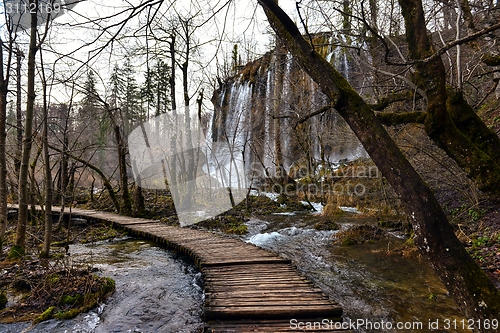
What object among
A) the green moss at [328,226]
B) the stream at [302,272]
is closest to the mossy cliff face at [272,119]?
the green moss at [328,226]

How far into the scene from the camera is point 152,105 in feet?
81.3

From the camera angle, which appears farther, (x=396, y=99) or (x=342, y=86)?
(x=396, y=99)

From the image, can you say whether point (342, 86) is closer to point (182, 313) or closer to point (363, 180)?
point (182, 313)

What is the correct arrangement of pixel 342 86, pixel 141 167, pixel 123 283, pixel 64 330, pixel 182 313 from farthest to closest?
pixel 141 167
pixel 123 283
pixel 182 313
pixel 64 330
pixel 342 86

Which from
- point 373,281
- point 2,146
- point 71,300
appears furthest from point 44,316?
point 373,281

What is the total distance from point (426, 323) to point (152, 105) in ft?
79.7

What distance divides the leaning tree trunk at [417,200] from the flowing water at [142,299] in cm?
297

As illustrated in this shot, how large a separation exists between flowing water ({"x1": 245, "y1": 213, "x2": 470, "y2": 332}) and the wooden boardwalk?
817 mm

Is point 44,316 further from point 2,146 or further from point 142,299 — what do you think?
point 2,146

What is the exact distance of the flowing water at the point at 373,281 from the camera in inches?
165

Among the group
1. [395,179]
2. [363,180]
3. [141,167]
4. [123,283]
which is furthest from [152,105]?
[395,179]

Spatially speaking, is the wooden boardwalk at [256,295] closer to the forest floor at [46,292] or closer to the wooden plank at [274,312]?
the wooden plank at [274,312]

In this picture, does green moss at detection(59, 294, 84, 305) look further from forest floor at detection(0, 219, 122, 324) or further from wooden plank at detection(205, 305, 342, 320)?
wooden plank at detection(205, 305, 342, 320)

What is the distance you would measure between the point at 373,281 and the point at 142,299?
13.5 feet
